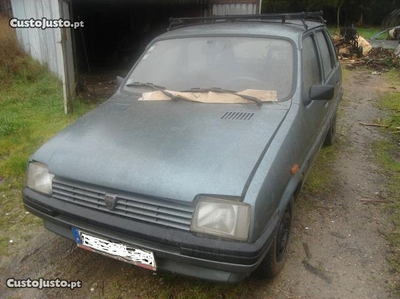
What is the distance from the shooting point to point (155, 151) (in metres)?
2.17

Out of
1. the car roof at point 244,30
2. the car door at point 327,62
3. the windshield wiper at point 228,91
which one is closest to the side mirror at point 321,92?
the windshield wiper at point 228,91

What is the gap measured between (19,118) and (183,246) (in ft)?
15.9

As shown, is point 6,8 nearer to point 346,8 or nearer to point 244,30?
point 244,30

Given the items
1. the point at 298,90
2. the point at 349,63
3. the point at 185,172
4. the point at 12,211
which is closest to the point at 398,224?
the point at 298,90

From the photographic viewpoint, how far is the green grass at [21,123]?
10.7ft

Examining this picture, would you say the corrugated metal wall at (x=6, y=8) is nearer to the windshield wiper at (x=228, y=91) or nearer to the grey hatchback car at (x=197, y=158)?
the grey hatchback car at (x=197, y=158)

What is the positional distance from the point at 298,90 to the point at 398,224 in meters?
1.61

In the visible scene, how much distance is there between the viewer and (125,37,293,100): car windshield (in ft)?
9.53

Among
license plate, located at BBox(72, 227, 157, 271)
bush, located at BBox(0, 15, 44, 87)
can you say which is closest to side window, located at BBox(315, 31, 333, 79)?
license plate, located at BBox(72, 227, 157, 271)

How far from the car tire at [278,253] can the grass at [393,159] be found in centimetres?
89

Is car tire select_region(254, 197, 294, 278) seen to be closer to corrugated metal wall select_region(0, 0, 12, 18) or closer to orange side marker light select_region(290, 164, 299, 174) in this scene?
orange side marker light select_region(290, 164, 299, 174)

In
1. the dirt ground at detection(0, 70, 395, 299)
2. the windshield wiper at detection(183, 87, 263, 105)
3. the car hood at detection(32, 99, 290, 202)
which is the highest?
the windshield wiper at detection(183, 87, 263, 105)

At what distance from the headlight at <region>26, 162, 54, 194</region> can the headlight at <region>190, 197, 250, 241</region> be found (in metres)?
1.08

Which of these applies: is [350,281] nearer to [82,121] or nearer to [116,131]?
[116,131]
